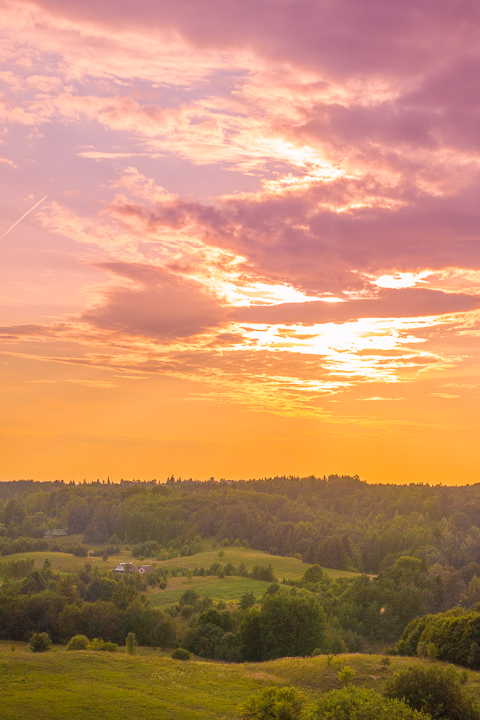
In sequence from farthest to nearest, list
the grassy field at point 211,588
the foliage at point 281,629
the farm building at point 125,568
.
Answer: the farm building at point 125,568
the grassy field at point 211,588
the foliage at point 281,629

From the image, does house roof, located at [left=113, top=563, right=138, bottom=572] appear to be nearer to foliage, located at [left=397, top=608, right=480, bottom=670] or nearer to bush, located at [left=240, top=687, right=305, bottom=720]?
foliage, located at [left=397, top=608, right=480, bottom=670]

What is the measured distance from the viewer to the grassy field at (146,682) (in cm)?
3869

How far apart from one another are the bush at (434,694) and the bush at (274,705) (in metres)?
7.33

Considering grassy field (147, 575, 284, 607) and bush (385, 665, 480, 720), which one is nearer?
bush (385, 665, 480, 720)

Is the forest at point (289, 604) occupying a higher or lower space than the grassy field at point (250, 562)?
higher

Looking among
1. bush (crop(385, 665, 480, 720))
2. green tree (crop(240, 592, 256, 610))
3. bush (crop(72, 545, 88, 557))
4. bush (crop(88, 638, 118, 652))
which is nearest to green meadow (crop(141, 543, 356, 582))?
bush (crop(72, 545, 88, 557))

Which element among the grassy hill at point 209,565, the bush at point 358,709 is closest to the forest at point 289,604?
the grassy hill at point 209,565

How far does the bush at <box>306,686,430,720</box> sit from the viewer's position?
92.5 ft

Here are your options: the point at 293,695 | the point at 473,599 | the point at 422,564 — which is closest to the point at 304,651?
the point at 293,695

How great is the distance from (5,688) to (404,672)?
2788 cm

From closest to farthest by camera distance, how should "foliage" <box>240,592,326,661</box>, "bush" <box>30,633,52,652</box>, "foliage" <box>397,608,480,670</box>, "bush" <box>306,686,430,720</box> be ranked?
"bush" <box>306,686,430,720</box>, "foliage" <box>397,608,480,670</box>, "bush" <box>30,633,52,652</box>, "foliage" <box>240,592,326,661</box>

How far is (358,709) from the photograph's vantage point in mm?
28375

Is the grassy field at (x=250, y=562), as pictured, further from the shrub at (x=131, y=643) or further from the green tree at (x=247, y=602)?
the shrub at (x=131, y=643)

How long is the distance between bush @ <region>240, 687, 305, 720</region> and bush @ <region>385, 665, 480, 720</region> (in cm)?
733
